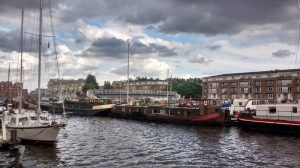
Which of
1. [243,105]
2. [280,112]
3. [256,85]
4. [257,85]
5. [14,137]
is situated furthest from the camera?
[256,85]

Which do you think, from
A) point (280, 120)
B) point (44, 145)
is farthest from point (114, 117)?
point (44, 145)

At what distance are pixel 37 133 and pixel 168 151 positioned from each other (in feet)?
50.0

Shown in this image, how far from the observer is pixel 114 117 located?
107 metres

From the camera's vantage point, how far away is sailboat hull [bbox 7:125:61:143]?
4459 cm

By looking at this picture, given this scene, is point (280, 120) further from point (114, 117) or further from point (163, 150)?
point (114, 117)

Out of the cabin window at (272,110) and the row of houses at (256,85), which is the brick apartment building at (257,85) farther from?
the cabin window at (272,110)

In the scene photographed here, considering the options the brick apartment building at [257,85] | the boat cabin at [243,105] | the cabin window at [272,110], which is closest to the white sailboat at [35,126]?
the cabin window at [272,110]

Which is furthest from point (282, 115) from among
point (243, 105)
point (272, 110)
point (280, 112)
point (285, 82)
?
point (285, 82)

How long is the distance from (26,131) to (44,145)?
2637 mm

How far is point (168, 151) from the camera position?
4466 cm

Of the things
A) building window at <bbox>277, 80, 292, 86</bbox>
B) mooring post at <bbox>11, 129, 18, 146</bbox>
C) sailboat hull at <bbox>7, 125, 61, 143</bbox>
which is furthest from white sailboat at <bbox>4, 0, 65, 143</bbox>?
building window at <bbox>277, 80, 292, 86</bbox>

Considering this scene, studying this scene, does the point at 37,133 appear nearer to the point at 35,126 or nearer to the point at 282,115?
the point at 35,126

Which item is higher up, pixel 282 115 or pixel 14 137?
pixel 282 115

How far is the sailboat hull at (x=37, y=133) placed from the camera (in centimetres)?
4459
